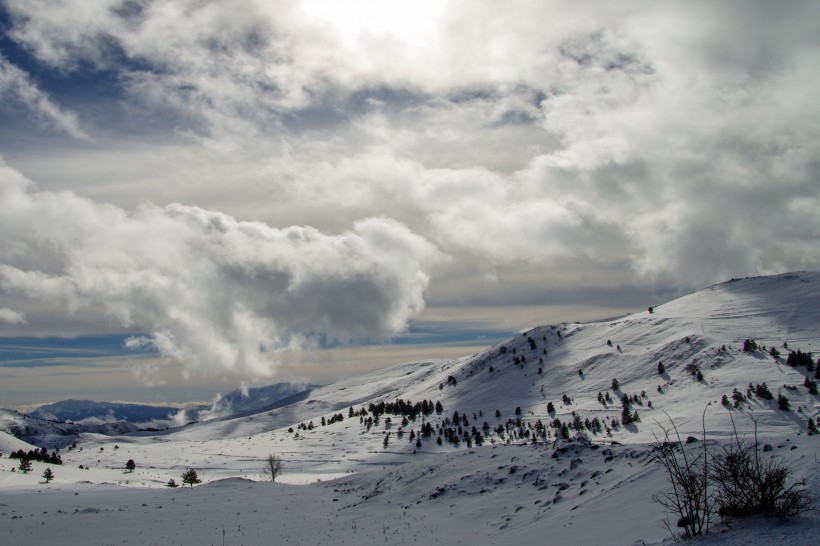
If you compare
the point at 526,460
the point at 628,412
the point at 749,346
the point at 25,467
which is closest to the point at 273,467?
the point at 25,467

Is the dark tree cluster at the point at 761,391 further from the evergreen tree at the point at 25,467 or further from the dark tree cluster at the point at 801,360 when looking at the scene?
the evergreen tree at the point at 25,467

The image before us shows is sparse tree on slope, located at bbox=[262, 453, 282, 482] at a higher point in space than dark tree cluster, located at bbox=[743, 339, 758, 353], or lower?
lower

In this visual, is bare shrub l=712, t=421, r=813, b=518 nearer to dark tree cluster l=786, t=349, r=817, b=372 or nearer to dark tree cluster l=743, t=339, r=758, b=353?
dark tree cluster l=786, t=349, r=817, b=372

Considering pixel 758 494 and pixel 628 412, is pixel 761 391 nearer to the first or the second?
pixel 628 412

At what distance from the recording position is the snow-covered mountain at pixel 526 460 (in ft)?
97.7

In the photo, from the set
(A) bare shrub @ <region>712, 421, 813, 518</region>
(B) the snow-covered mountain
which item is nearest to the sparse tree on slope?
(B) the snow-covered mountain

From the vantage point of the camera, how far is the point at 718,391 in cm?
12344

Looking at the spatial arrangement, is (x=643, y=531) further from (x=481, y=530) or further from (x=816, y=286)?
(x=816, y=286)

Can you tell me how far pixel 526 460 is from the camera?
4253 centimetres

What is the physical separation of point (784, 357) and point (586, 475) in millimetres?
130736

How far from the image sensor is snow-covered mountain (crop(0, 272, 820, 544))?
1172 inches

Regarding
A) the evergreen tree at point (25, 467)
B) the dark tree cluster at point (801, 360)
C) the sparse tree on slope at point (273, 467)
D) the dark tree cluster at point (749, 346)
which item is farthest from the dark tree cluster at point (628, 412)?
the evergreen tree at point (25, 467)

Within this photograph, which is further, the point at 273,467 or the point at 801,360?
the point at 801,360

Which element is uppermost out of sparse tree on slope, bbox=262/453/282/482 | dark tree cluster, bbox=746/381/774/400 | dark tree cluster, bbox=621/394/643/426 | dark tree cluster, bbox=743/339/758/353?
dark tree cluster, bbox=743/339/758/353
